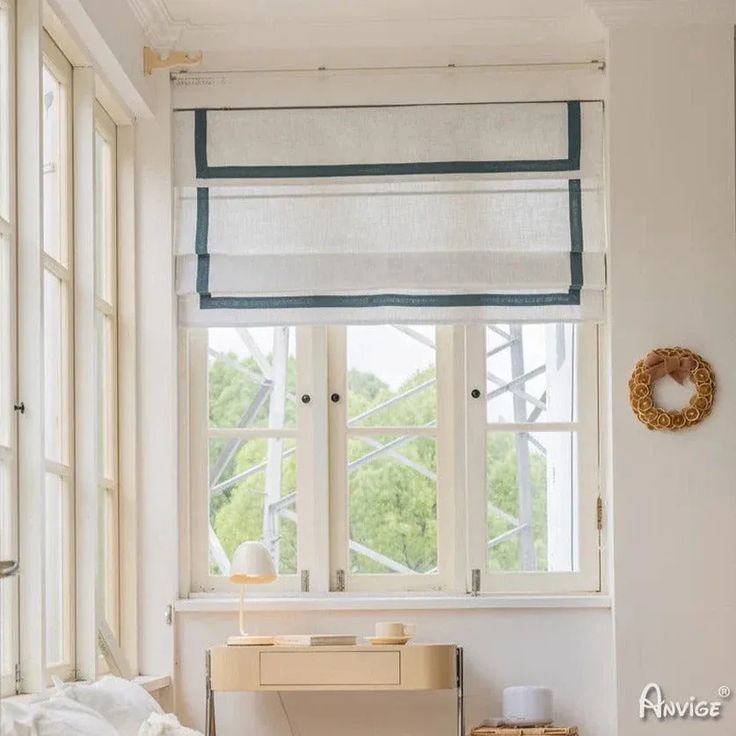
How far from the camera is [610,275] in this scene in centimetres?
557

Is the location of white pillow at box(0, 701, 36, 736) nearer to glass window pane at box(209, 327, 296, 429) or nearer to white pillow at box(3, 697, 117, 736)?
white pillow at box(3, 697, 117, 736)

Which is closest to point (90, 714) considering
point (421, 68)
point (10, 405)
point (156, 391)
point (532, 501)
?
point (10, 405)

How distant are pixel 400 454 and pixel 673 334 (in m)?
1.14

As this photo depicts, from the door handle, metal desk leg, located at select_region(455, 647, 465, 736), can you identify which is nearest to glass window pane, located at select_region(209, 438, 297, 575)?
metal desk leg, located at select_region(455, 647, 465, 736)

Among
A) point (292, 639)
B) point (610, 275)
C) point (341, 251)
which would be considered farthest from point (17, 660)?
point (610, 275)

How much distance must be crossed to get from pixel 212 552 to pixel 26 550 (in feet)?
5.33

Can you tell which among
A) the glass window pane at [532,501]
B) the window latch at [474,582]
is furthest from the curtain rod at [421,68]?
the window latch at [474,582]

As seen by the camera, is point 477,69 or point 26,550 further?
point 477,69

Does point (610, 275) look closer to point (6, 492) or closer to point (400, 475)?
point (400, 475)

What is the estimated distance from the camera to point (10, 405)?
419cm

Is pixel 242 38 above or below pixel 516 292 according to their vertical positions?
above

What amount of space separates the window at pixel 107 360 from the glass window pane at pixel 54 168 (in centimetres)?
44

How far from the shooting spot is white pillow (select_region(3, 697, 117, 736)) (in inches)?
137

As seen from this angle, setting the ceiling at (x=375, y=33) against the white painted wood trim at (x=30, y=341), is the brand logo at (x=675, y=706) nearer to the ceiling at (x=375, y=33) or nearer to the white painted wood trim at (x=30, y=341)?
the white painted wood trim at (x=30, y=341)
